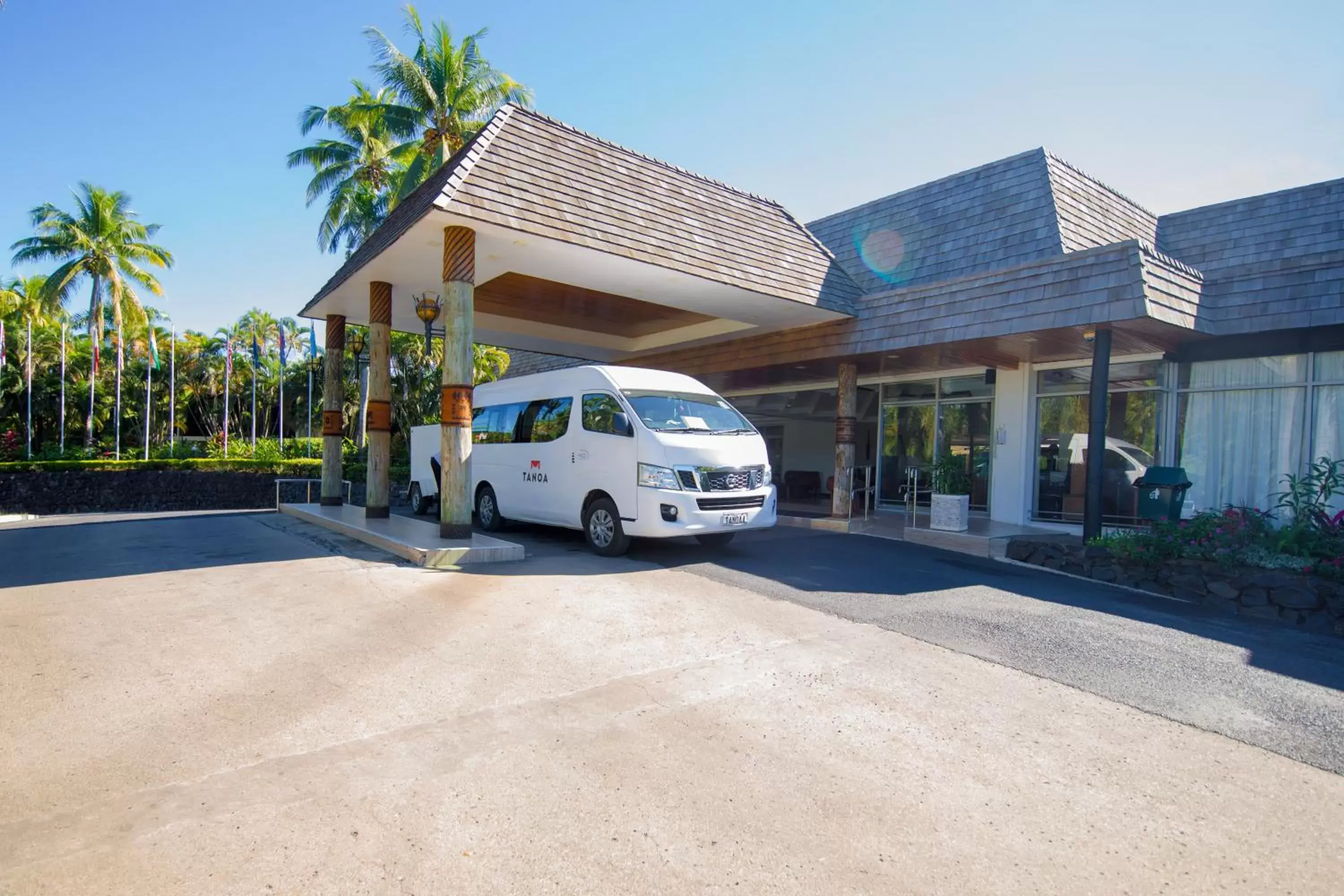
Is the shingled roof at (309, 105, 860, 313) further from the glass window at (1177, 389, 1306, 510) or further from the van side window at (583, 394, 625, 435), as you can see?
the glass window at (1177, 389, 1306, 510)

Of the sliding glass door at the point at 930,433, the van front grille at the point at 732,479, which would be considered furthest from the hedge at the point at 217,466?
the van front grille at the point at 732,479

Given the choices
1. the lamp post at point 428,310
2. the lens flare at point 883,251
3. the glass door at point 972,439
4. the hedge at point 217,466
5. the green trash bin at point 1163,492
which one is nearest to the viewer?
the green trash bin at point 1163,492

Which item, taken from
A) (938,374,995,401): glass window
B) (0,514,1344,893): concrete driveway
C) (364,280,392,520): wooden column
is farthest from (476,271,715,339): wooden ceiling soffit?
(0,514,1344,893): concrete driveway

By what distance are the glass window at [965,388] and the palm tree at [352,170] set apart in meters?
19.1

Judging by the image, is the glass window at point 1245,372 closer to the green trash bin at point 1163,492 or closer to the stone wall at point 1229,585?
the green trash bin at point 1163,492

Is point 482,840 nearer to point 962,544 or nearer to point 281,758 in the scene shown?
point 281,758

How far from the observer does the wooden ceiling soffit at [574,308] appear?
12289 millimetres

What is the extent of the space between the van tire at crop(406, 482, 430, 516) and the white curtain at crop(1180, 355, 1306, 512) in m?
13.1

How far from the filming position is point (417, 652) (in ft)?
16.3

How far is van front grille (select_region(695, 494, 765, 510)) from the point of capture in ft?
26.7

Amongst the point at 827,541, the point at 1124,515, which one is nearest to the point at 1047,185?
the point at 1124,515

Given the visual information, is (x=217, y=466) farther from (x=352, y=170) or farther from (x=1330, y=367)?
(x=1330, y=367)

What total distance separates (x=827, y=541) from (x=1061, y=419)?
492 centimetres

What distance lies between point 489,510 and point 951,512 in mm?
7123
